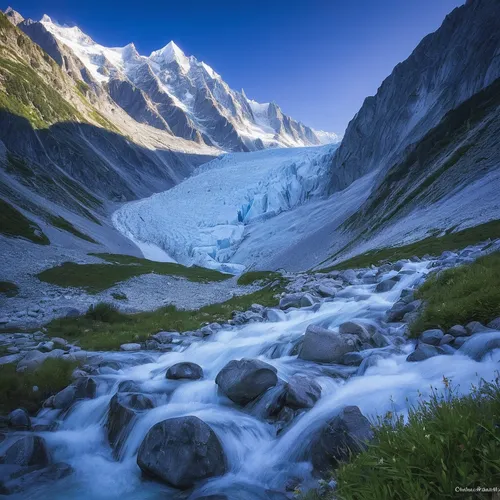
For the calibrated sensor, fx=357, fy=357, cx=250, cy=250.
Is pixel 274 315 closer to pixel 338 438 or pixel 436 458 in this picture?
pixel 338 438

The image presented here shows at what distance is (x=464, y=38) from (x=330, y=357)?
85.5 m

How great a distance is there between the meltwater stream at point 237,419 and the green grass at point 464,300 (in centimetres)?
98

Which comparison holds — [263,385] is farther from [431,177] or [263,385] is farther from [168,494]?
[431,177]

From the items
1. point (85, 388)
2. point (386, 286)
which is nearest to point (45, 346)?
point (85, 388)

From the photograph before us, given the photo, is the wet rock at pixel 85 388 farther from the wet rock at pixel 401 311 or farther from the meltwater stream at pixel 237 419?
the wet rock at pixel 401 311

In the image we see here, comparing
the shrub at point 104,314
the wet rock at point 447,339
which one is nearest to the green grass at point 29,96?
the shrub at point 104,314

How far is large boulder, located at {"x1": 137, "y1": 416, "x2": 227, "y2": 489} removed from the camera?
6.06m

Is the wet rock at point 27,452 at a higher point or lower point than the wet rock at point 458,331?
lower

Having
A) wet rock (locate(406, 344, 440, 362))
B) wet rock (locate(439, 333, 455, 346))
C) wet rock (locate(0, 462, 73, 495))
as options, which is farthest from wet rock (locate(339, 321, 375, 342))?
wet rock (locate(0, 462, 73, 495))

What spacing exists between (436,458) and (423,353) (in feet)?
17.9

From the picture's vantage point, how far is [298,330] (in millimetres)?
13180

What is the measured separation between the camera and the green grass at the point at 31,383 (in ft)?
30.7

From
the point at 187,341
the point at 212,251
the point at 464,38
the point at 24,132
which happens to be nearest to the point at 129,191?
the point at 24,132

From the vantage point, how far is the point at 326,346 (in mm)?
9930
